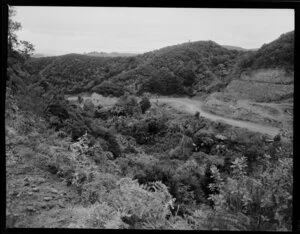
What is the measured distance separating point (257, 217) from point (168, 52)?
3.52 m

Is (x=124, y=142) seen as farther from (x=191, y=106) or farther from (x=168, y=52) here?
(x=168, y=52)

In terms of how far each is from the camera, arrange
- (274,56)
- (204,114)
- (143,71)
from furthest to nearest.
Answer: (143,71), (204,114), (274,56)

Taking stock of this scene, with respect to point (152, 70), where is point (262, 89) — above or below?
below

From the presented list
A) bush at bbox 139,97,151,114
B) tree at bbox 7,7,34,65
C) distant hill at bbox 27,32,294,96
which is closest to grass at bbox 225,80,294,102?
distant hill at bbox 27,32,294,96

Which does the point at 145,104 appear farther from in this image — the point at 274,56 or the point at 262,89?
the point at 274,56

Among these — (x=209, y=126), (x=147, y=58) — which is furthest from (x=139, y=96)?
(x=209, y=126)

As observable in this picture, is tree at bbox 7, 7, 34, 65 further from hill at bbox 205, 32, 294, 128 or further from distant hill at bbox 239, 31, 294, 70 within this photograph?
distant hill at bbox 239, 31, 294, 70

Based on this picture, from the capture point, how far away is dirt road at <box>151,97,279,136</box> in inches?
221

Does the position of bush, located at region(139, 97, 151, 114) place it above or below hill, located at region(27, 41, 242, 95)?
below

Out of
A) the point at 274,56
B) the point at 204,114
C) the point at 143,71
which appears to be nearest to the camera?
the point at 274,56

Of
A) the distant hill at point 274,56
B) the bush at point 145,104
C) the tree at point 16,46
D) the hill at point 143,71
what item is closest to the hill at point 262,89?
the distant hill at point 274,56

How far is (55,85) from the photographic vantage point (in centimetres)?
622

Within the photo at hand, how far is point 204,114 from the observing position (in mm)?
5875

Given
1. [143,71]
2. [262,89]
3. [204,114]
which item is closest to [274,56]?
[262,89]
